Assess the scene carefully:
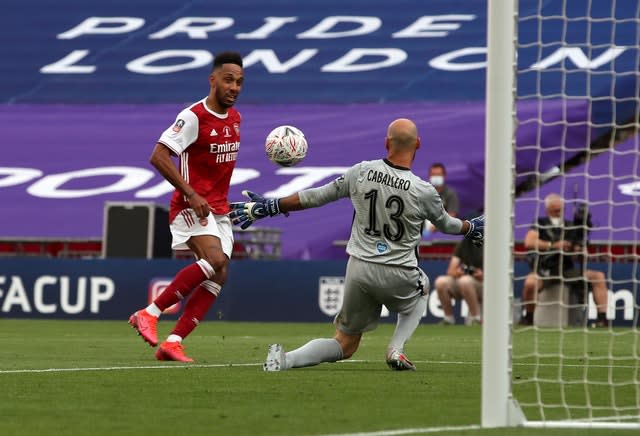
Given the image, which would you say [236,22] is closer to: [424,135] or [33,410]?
[424,135]

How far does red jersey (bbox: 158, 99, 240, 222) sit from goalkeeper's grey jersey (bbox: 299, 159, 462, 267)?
5.30ft

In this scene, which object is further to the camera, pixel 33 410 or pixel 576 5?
pixel 576 5

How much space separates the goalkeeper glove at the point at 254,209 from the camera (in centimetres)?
864

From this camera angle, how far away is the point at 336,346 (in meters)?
9.00

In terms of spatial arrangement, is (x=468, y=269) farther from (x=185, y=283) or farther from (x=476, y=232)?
(x=476, y=232)

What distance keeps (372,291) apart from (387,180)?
27.2 inches

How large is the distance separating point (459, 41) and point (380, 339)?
39.6 feet

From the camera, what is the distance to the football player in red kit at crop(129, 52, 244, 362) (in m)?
9.97

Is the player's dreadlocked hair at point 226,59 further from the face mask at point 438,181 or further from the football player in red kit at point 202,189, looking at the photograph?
the face mask at point 438,181

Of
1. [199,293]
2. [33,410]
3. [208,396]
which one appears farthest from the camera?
[199,293]

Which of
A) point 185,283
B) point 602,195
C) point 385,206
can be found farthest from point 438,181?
point 385,206

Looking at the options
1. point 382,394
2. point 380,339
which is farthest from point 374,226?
point 380,339

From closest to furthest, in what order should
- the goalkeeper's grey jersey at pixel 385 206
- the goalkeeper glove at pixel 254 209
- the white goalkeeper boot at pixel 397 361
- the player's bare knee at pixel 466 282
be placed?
the goalkeeper glove at pixel 254 209
the goalkeeper's grey jersey at pixel 385 206
the white goalkeeper boot at pixel 397 361
the player's bare knee at pixel 466 282

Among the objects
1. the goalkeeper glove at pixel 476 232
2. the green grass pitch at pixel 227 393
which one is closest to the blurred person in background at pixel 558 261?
the green grass pitch at pixel 227 393
